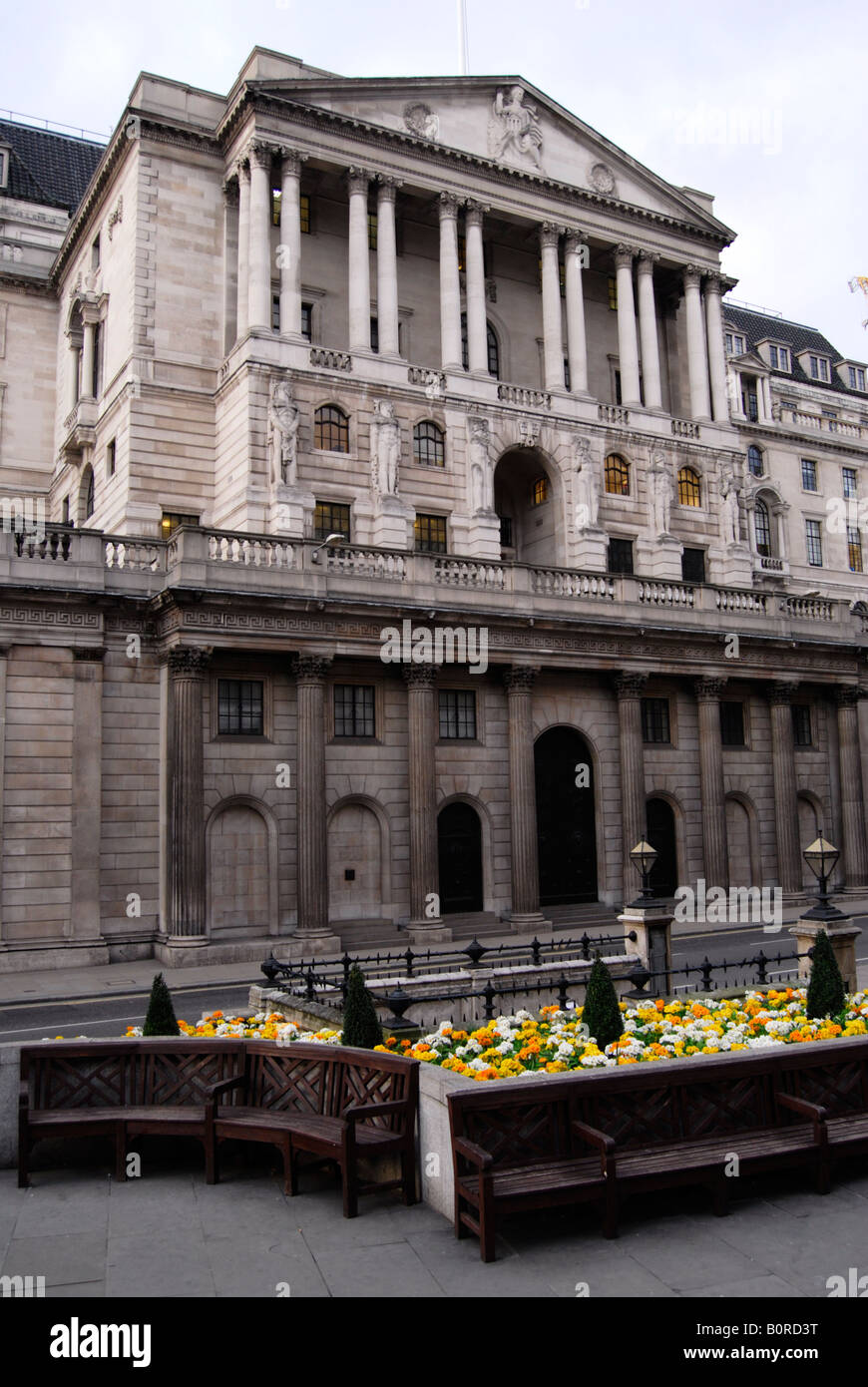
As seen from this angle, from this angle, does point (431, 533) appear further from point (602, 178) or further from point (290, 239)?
point (602, 178)

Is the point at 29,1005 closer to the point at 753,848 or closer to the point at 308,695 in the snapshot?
the point at 308,695

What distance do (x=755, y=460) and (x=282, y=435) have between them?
104 ft

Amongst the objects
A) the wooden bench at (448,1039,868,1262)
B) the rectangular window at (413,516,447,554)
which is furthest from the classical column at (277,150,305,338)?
the wooden bench at (448,1039,868,1262)

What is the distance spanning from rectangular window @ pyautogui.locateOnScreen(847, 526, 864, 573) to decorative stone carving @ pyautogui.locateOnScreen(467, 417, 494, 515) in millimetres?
29908

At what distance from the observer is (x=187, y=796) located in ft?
89.4

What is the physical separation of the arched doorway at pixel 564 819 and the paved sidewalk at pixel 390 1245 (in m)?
23.4

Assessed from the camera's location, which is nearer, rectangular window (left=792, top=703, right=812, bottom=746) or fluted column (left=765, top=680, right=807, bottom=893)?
fluted column (left=765, top=680, right=807, bottom=893)

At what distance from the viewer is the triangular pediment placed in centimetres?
3603

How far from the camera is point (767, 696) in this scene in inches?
1521

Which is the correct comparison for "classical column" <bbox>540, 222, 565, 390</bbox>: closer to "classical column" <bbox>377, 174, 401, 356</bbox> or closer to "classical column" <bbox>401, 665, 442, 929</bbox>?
"classical column" <bbox>377, 174, 401, 356</bbox>

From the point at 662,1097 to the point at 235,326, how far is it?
1265 inches

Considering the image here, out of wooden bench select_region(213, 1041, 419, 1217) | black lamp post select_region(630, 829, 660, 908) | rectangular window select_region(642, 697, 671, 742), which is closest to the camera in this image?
wooden bench select_region(213, 1041, 419, 1217)

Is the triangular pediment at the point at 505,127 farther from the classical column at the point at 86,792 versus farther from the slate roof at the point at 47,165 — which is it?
Result: the classical column at the point at 86,792
